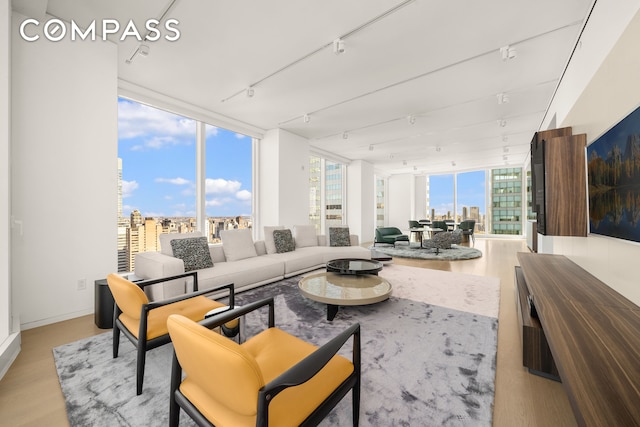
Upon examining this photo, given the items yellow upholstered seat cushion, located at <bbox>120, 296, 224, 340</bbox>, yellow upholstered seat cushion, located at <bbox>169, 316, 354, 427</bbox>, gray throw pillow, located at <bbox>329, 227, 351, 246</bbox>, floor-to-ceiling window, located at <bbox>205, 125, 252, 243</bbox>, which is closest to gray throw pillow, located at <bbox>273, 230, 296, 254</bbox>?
gray throw pillow, located at <bbox>329, 227, 351, 246</bbox>

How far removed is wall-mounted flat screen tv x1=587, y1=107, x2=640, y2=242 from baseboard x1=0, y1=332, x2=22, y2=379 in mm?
4195

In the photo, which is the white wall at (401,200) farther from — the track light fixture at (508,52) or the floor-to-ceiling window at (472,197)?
the track light fixture at (508,52)

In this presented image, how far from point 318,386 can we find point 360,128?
5.73m

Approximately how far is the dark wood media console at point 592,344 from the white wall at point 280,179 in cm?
468

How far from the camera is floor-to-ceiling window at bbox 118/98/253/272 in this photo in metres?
4.10

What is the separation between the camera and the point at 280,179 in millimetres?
5914

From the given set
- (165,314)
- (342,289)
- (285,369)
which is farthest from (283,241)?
(285,369)

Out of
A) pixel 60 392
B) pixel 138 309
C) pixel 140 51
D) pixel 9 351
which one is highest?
pixel 140 51

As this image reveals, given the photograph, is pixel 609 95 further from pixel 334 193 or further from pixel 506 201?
pixel 506 201

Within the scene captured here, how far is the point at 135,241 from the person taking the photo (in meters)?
4.17

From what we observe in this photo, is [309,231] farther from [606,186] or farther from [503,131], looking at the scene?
[503,131]

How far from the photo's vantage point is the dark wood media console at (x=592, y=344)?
77cm

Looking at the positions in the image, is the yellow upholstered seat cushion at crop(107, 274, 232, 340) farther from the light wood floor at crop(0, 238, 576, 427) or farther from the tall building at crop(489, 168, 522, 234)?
the tall building at crop(489, 168, 522, 234)

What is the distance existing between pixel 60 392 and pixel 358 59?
417 centimetres
